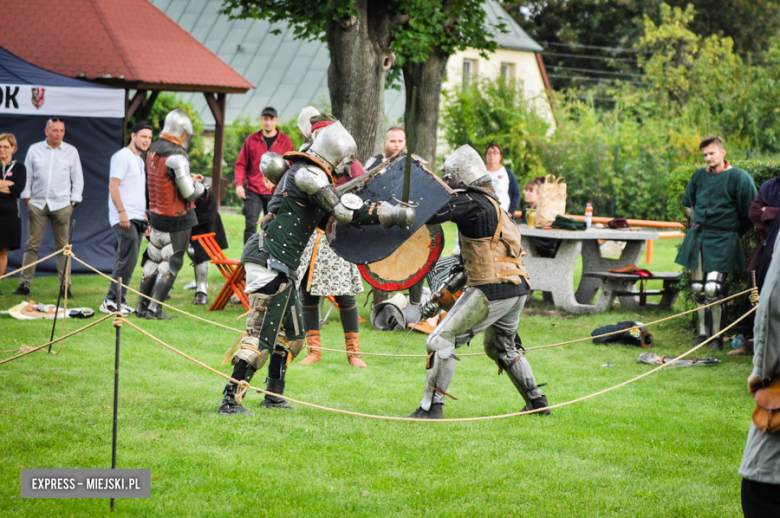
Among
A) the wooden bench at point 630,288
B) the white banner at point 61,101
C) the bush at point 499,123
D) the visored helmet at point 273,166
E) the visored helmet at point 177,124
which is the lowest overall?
the wooden bench at point 630,288

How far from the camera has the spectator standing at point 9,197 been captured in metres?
8.36

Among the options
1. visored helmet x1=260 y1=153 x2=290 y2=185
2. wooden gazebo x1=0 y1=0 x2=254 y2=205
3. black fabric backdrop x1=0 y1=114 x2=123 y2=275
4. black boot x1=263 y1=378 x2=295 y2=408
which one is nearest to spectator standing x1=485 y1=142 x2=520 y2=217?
visored helmet x1=260 y1=153 x2=290 y2=185

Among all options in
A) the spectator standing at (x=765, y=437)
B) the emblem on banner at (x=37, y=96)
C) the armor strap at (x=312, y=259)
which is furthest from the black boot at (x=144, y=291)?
the spectator standing at (x=765, y=437)

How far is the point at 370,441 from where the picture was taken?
4457 millimetres

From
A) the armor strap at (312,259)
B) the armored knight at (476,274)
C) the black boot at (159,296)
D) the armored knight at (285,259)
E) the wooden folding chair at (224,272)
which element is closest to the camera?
Result: the armored knight at (285,259)

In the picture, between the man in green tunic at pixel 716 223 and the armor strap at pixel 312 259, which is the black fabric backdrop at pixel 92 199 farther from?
the man in green tunic at pixel 716 223

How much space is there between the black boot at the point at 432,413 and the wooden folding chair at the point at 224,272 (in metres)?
3.92

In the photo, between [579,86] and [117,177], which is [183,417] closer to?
[117,177]

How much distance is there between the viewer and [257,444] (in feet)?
14.1

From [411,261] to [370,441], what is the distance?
121 cm

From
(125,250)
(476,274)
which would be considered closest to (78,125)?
(125,250)

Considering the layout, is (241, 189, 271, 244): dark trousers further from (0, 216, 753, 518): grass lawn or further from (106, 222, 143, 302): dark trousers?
(0, 216, 753, 518): grass lawn

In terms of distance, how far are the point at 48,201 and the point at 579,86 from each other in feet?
99.9

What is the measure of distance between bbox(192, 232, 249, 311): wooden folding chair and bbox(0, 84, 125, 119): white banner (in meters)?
2.27
